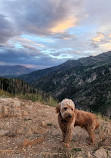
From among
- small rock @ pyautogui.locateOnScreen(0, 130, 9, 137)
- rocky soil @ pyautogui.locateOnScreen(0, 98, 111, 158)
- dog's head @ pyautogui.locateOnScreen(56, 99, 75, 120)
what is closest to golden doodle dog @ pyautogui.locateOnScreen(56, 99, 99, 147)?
dog's head @ pyautogui.locateOnScreen(56, 99, 75, 120)

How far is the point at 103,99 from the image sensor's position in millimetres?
128750

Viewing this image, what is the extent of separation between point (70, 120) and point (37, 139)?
49.8 inches

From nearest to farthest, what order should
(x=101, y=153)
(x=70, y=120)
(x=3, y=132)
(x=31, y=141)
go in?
(x=101, y=153), (x=31, y=141), (x=70, y=120), (x=3, y=132)

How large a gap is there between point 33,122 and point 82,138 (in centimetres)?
231

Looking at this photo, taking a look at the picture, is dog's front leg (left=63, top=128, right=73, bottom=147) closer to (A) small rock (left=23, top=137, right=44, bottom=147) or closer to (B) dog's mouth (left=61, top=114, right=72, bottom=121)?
(B) dog's mouth (left=61, top=114, right=72, bottom=121)

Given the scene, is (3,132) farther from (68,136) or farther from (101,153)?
(101,153)

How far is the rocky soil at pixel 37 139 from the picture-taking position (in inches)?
169

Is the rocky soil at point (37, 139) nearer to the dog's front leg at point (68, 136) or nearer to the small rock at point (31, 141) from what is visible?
the small rock at point (31, 141)

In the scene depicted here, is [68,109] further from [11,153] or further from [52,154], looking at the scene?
[11,153]

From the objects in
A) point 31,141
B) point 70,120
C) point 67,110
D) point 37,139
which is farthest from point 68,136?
point 31,141

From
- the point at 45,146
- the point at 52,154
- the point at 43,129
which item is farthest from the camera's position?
the point at 43,129

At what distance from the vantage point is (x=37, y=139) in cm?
535

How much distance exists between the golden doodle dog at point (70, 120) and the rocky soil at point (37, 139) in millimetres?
307

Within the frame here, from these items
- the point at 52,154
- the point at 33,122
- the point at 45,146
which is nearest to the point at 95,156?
the point at 52,154
